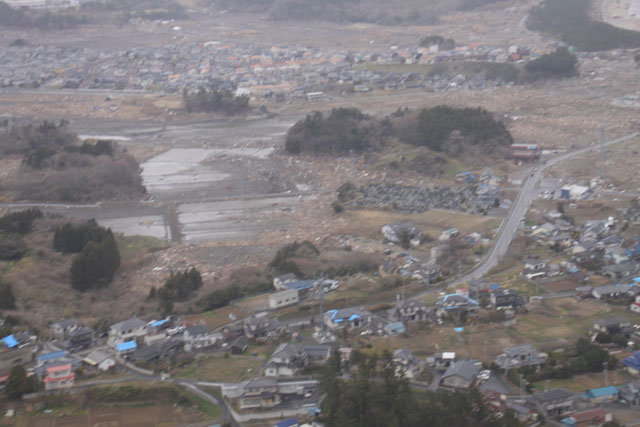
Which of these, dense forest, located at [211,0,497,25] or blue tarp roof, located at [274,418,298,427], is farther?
dense forest, located at [211,0,497,25]

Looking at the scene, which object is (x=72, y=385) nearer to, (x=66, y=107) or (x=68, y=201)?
(x=68, y=201)

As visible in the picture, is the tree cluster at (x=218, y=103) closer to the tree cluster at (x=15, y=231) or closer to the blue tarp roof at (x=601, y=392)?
the tree cluster at (x=15, y=231)

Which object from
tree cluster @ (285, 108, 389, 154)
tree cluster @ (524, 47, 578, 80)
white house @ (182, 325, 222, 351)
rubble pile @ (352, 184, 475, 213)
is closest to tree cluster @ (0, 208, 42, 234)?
white house @ (182, 325, 222, 351)

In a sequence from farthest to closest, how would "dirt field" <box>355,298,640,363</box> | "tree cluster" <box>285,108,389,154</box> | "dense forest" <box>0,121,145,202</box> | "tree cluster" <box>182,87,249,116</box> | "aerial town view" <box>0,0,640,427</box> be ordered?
"tree cluster" <box>182,87,249,116</box> < "tree cluster" <box>285,108,389,154</box> < "dense forest" <box>0,121,145,202</box> < "dirt field" <box>355,298,640,363</box> < "aerial town view" <box>0,0,640,427</box>

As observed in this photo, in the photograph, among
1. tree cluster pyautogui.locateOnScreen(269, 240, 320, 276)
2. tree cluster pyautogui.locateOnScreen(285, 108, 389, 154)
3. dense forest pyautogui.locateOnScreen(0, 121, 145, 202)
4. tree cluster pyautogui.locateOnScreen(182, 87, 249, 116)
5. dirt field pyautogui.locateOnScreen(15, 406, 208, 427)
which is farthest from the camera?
tree cluster pyautogui.locateOnScreen(182, 87, 249, 116)

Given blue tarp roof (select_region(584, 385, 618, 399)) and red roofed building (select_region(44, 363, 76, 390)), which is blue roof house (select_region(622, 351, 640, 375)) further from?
red roofed building (select_region(44, 363, 76, 390))

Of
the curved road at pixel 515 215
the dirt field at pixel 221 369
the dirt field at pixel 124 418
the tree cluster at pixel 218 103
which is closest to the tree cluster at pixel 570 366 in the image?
the dirt field at pixel 221 369

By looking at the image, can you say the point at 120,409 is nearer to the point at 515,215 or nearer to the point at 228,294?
the point at 228,294
